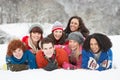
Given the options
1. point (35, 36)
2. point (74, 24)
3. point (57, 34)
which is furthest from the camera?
point (74, 24)

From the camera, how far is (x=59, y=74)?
5.72 feet

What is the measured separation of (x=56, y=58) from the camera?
2.09 metres

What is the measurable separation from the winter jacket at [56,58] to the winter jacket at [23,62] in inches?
3.1

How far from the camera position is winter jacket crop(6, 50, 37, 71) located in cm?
207

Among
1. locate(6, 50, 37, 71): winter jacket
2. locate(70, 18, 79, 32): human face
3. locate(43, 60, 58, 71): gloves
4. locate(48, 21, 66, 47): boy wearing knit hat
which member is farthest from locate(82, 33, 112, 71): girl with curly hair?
locate(70, 18, 79, 32): human face

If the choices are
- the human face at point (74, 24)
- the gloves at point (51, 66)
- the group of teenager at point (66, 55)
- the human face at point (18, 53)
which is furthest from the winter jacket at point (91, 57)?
the human face at point (74, 24)

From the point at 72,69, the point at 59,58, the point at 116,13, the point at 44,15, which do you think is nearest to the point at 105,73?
the point at 72,69

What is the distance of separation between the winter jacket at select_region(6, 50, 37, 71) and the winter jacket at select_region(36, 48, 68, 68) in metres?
0.08

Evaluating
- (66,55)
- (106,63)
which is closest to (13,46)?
(66,55)

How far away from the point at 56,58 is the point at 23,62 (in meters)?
0.29

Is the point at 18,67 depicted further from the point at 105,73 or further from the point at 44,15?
the point at 44,15

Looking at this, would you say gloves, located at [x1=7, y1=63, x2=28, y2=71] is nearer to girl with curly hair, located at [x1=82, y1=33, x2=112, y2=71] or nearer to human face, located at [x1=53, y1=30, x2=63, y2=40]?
girl with curly hair, located at [x1=82, y1=33, x2=112, y2=71]

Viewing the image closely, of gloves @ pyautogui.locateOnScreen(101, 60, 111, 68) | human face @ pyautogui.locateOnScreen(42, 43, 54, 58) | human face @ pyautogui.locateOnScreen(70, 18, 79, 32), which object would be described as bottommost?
gloves @ pyautogui.locateOnScreen(101, 60, 111, 68)

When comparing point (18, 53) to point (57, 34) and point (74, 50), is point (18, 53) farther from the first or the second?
point (57, 34)
